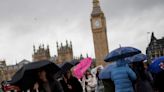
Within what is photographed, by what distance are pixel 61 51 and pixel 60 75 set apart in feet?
283

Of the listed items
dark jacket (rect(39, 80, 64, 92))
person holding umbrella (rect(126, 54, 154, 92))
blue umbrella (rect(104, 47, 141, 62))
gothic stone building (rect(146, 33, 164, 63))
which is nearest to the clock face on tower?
gothic stone building (rect(146, 33, 164, 63))

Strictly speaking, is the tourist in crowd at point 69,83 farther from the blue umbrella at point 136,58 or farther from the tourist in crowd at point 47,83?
the tourist in crowd at point 47,83

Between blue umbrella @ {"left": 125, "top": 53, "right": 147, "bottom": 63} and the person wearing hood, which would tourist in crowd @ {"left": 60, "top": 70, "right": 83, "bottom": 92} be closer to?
blue umbrella @ {"left": 125, "top": 53, "right": 147, "bottom": 63}

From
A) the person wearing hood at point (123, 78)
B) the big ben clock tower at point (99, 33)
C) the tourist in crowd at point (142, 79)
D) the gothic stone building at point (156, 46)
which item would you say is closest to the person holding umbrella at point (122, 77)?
the person wearing hood at point (123, 78)

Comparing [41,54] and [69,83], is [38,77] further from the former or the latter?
[41,54]

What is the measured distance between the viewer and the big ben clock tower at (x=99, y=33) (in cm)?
7294

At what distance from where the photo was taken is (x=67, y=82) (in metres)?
9.94

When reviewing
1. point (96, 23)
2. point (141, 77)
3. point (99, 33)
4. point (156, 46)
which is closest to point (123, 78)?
point (141, 77)

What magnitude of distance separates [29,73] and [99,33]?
2669 inches

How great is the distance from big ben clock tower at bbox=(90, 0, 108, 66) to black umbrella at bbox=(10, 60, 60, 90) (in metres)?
64.9

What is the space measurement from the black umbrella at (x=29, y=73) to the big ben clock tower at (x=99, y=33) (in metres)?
64.9

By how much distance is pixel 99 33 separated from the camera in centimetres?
7538

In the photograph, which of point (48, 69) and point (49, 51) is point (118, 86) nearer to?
point (48, 69)

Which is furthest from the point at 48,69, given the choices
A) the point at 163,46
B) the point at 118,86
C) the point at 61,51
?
the point at 61,51
